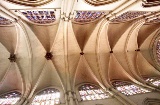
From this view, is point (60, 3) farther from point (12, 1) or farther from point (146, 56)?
point (146, 56)

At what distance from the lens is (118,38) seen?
53.6 feet

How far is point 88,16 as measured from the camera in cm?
1452

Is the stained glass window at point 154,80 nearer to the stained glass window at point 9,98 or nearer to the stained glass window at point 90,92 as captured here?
the stained glass window at point 90,92

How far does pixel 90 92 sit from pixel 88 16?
4862 millimetres

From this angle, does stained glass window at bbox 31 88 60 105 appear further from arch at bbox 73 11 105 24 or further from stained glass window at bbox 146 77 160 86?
stained glass window at bbox 146 77 160 86

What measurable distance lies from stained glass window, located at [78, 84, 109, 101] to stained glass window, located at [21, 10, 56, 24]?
487 cm

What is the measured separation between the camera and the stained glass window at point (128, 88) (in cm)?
1348

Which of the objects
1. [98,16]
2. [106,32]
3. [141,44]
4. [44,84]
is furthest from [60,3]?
[141,44]

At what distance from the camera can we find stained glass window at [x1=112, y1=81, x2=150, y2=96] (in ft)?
44.2

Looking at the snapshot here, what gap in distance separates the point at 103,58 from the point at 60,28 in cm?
406

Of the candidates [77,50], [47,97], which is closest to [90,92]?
[47,97]

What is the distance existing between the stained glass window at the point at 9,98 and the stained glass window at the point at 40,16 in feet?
16.3

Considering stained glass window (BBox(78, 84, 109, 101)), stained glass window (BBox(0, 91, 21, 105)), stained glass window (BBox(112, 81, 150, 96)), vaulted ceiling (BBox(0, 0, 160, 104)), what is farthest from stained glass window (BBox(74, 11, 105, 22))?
stained glass window (BBox(0, 91, 21, 105))

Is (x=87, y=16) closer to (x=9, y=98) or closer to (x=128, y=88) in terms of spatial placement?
(x=128, y=88)
